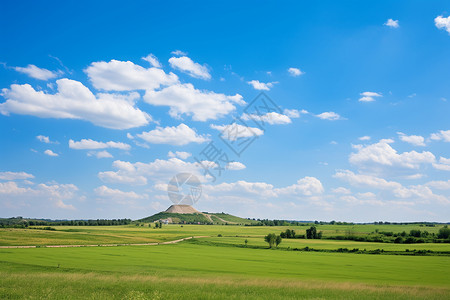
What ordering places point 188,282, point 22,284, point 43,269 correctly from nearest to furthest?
point 22,284 → point 188,282 → point 43,269

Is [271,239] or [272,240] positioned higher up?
[271,239]

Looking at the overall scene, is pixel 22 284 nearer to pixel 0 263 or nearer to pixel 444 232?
pixel 0 263

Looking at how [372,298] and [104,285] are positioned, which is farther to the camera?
[104,285]

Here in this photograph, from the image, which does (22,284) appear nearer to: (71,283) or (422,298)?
(71,283)

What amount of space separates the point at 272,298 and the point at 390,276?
28.9 metres

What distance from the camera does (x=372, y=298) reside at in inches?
1262

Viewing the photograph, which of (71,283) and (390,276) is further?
(390,276)

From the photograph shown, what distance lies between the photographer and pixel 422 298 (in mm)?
32094

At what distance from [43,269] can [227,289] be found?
28996mm

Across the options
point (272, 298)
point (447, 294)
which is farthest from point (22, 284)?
point (447, 294)

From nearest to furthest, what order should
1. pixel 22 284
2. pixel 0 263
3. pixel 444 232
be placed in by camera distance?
1. pixel 22 284
2. pixel 0 263
3. pixel 444 232

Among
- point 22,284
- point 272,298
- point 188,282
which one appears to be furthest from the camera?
point 188,282

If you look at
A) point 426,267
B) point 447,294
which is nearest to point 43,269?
point 447,294

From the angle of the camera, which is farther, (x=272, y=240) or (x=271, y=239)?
(x=272, y=240)
